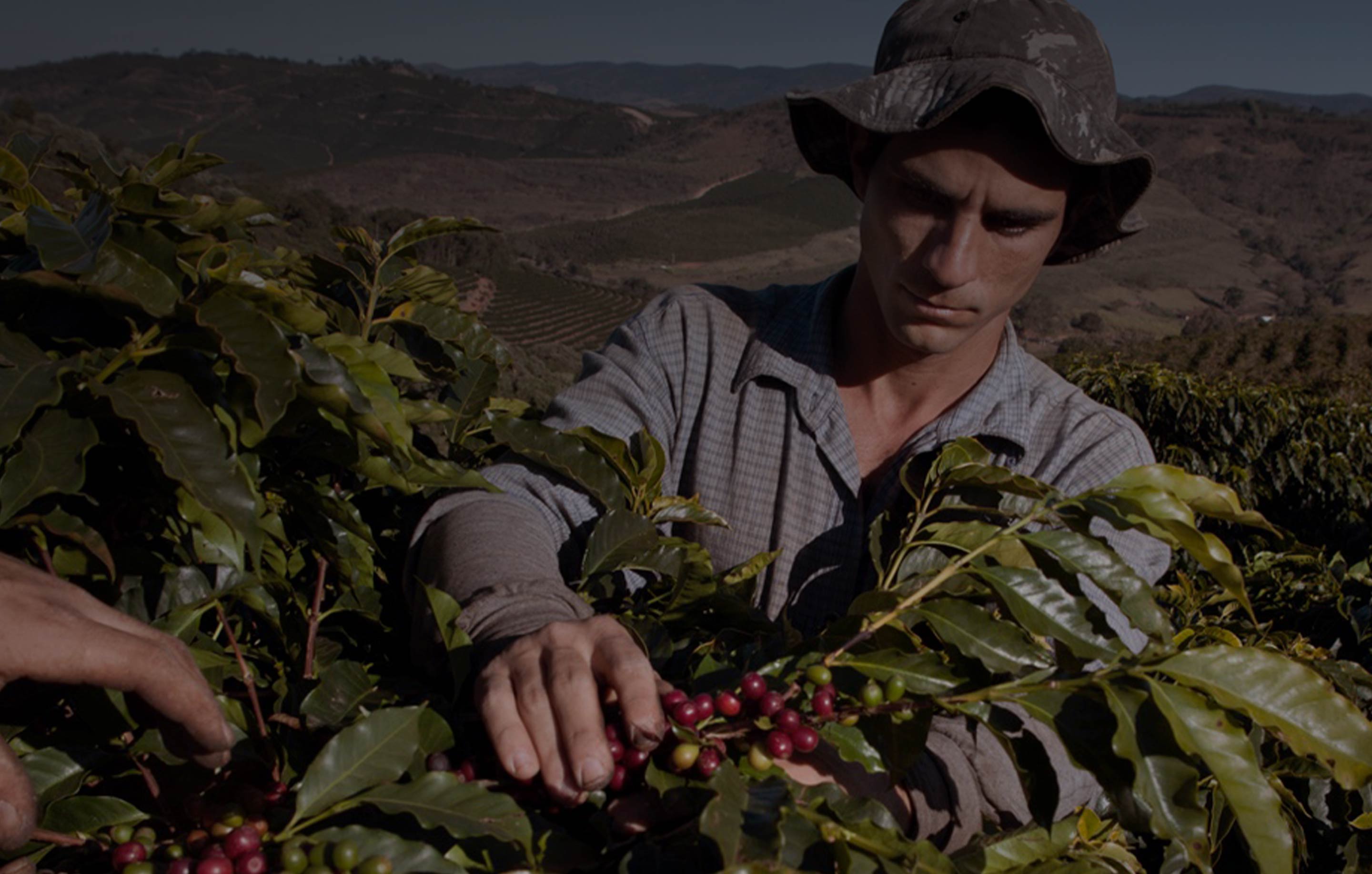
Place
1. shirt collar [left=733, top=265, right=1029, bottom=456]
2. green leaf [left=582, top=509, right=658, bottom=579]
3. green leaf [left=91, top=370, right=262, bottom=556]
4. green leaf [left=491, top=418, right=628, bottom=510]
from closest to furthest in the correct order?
1. green leaf [left=91, top=370, right=262, bottom=556]
2. green leaf [left=582, top=509, right=658, bottom=579]
3. green leaf [left=491, top=418, right=628, bottom=510]
4. shirt collar [left=733, top=265, right=1029, bottom=456]

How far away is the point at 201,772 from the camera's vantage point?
3.55ft

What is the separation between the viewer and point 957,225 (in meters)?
1.94

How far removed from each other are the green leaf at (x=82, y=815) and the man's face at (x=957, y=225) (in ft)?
5.39

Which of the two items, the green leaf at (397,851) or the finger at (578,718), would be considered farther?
the finger at (578,718)

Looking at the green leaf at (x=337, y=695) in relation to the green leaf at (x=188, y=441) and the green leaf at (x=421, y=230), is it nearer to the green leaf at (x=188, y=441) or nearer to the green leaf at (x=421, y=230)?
the green leaf at (x=188, y=441)

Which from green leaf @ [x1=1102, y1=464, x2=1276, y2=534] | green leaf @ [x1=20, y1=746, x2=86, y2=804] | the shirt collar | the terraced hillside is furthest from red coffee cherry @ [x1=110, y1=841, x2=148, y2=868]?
the terraced hillside

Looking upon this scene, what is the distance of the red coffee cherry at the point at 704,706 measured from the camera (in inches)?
39.8

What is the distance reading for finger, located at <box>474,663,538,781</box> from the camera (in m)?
1.02

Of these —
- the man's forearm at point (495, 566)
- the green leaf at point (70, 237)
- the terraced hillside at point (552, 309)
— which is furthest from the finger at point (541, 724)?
the terraced hillside at point (552, 309)

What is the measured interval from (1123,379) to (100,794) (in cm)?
995

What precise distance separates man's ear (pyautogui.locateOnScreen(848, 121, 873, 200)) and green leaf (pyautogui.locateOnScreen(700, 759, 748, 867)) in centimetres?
160

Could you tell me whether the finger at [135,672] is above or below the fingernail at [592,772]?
above

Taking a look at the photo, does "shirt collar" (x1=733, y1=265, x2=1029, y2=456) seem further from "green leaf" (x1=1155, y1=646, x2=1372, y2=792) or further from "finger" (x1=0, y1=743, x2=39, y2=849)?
"finger" (x1=0, y1=743, x2=39, y2=849)

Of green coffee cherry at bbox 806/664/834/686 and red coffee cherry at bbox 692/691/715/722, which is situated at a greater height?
green coffee cherry at bbox 806/664/834/686
